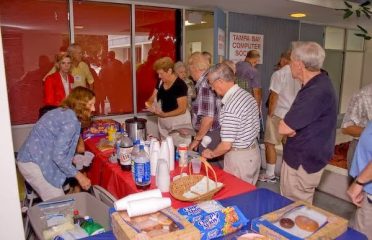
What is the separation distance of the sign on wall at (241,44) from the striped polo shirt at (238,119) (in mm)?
3058

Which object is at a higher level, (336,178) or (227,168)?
(227,168)

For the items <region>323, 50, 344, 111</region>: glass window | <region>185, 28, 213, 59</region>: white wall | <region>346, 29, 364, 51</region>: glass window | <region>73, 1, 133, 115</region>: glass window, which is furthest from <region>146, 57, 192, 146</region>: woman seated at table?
<region>346, 29, 364, 51</region>: glass window

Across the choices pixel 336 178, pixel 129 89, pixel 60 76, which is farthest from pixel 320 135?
pixel 129 89

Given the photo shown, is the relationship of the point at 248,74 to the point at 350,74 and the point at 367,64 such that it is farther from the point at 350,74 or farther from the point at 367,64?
the point at 367,64

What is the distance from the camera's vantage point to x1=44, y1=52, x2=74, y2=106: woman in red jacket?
3.24 meters

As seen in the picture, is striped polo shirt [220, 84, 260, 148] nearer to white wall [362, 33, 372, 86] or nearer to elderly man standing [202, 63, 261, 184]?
elderly man standing [202, 63, 261, 184]

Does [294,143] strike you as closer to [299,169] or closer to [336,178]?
[299,169]

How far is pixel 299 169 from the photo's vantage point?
202 cm

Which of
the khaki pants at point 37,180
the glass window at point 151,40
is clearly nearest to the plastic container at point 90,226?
the khaki pants at point 37,180

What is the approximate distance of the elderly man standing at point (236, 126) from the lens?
6.46 ft

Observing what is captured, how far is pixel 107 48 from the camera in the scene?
13.3 ft

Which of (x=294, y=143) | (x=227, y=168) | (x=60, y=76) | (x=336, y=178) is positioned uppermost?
(x=60, y=76)

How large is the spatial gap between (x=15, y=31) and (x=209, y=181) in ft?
9.63

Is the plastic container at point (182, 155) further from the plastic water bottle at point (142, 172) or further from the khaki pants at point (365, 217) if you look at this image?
the khaki pants at point (365, 217)
